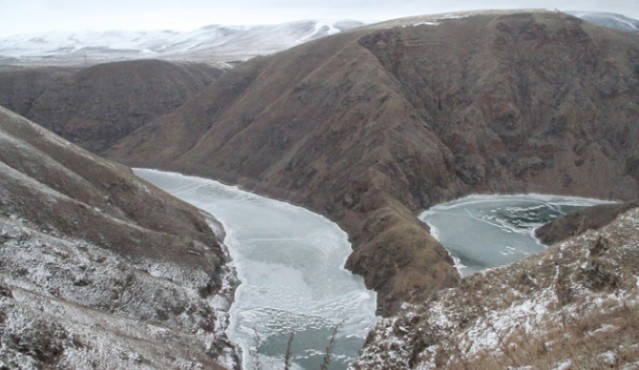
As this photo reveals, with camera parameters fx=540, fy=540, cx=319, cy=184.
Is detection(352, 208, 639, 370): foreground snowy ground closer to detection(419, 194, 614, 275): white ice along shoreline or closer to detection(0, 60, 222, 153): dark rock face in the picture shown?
detection(419, 194, 614, 275): white ice along shoreline

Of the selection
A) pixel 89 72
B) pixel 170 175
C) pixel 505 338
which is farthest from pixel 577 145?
pixel 89 72

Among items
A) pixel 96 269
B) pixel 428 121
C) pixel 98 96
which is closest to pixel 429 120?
pixel 428 121

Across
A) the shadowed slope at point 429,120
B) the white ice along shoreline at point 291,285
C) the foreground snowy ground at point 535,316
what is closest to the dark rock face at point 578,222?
the shadowed slope at point 429,120

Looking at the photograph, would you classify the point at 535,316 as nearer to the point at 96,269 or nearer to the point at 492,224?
the point at 96,269

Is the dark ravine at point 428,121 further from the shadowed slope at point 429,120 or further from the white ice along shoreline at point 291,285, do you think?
the white ice along shoreline at point 291,285

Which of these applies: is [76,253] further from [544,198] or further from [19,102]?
[19,102]

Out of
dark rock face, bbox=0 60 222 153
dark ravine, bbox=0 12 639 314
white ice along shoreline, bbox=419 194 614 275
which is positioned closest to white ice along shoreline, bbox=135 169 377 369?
dark ravine, bbox=0 12 639 314

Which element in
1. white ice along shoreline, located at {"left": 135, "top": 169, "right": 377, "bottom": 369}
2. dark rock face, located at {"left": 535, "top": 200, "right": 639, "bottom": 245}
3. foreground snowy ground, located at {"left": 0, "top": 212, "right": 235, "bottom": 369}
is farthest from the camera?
dark rock face, located at {"left": 535, "top": 200, "right": 639, "bottom": 245}

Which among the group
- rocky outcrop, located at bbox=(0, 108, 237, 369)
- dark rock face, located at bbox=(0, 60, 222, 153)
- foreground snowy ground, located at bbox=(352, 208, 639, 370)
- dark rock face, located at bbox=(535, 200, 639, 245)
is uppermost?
foreground snowy ground, located at bbox=(352, 208, 639, 370)
